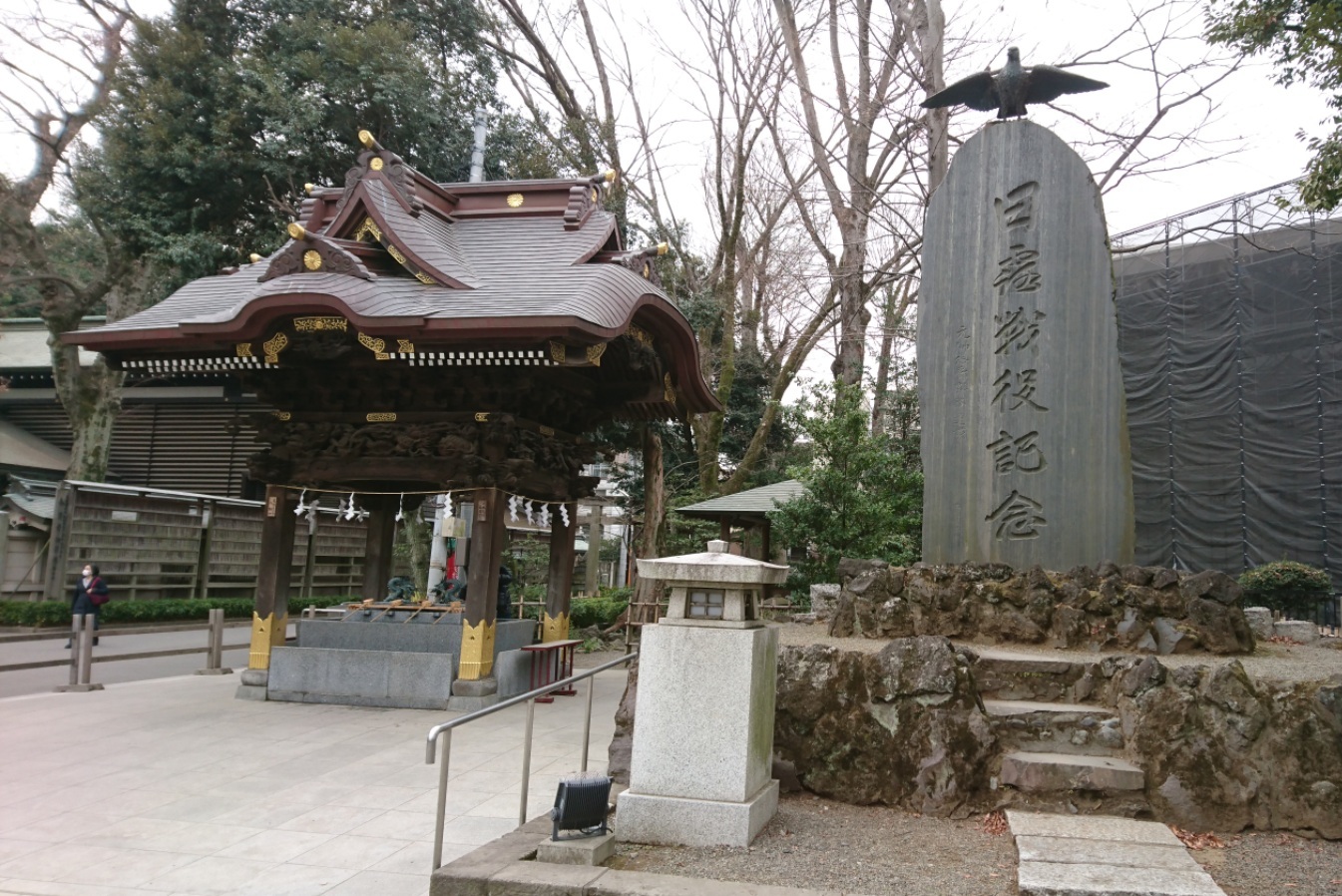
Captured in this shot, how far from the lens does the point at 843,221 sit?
16938mm

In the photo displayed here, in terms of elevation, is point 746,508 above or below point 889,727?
above

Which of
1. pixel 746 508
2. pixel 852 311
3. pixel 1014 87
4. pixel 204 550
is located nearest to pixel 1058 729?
pixel 1014 87

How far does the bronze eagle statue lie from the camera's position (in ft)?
24.8

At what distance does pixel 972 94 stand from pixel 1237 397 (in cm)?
1120

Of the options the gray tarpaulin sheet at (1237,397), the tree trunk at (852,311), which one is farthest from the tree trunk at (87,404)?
the gray tarpaulin sheet at (1237,397)

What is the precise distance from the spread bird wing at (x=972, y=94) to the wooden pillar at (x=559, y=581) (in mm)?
6068

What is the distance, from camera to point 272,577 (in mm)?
9680

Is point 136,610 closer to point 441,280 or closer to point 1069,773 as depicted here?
point 441,280

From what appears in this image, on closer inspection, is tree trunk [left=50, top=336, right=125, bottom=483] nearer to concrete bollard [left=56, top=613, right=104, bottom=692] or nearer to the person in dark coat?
the person in dark coat

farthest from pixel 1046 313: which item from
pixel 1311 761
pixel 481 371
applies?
pixel 481 371

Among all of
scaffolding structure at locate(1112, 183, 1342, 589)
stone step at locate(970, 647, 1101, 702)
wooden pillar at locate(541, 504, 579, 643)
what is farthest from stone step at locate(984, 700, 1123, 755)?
scaffolding structure at locate(1112, 183, 1342, 589)

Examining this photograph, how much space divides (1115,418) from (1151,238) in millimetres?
13540

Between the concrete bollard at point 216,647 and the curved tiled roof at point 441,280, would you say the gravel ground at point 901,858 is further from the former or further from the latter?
the concrete bollard at point 216,647

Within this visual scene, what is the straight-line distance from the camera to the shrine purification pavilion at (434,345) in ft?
27.3
